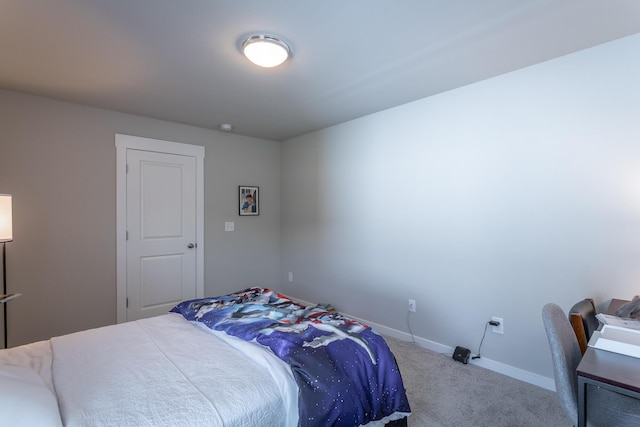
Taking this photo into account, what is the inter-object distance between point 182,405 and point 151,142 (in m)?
3.06

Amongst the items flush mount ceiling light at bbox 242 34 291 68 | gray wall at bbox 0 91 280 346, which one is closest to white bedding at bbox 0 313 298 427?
gray wall at bbox 0 91 280 346

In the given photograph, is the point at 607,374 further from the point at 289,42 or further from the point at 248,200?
the point at 248,200

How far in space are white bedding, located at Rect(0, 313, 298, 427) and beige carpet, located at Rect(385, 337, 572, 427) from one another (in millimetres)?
1125

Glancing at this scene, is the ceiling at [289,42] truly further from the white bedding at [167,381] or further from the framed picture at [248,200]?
the white bedding at [167,381]

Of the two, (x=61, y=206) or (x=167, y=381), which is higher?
(x=61, y=206)

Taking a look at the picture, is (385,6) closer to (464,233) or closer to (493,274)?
(464,233)

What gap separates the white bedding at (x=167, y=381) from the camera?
3.54ft

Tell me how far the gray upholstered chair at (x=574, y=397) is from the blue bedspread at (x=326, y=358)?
707 mm

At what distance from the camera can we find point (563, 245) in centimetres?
216

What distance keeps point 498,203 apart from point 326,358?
1893 millimetres

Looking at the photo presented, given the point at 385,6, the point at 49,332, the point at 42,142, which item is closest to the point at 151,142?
the point at 42,142

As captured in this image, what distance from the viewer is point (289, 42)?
1931mm

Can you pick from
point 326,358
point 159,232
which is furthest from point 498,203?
point 159,232

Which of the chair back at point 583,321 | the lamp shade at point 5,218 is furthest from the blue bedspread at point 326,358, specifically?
the lamp shade at point 5,218
